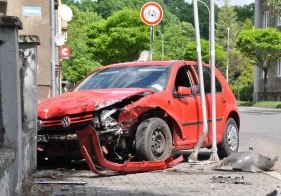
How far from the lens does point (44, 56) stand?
105 feet

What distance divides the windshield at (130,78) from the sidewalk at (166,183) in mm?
1439

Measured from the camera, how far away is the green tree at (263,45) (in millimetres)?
52094

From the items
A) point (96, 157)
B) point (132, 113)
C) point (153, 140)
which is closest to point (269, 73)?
point (153, 140)

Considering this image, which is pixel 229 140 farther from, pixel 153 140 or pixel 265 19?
pixel 265 19

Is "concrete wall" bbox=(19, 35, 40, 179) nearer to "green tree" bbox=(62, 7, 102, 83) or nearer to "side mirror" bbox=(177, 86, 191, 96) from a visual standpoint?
"side mirror" bbox=(177, 86, 191, 96)

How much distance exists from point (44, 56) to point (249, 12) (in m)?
114

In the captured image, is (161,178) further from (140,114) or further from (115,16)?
(115,16)

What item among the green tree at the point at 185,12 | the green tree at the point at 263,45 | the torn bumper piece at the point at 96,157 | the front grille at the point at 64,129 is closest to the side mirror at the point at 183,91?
the torn bumper piece at the point at 96,157

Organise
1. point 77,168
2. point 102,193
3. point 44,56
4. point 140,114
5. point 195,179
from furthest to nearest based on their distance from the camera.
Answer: point 44,56
point 77,168
point 140,114
point 195,179
point 102,193

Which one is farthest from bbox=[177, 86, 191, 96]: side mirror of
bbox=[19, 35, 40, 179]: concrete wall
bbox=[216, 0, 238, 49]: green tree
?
bbox=[216, 0, 238, 49]: green tree

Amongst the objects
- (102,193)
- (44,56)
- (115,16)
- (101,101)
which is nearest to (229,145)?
(101,101)

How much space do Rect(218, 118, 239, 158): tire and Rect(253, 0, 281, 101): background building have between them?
43.6 metres

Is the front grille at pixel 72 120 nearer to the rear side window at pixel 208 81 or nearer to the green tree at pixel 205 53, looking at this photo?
the rear side window at pixel 208 81

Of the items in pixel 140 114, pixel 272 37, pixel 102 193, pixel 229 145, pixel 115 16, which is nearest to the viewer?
pixel 102 193
